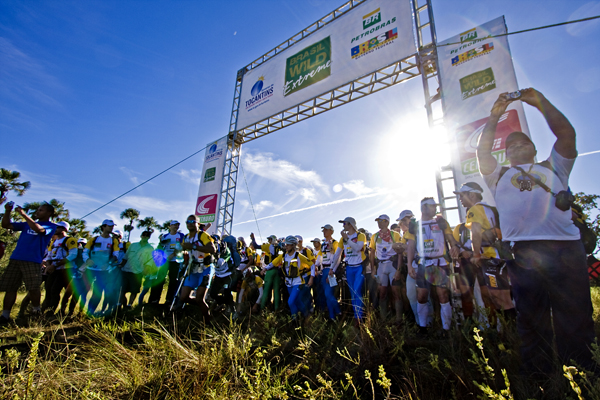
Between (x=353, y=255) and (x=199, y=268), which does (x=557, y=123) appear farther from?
(x=199, y=268)

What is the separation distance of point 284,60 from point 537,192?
41.0 feet

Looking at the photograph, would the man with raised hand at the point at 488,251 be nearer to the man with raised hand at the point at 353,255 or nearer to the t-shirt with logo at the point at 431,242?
the t-shirt with logo at the point at 431,242

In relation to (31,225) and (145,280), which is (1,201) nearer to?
(31,225)

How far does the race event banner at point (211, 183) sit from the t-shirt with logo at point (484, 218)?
11066mm

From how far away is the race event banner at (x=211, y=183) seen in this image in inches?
514

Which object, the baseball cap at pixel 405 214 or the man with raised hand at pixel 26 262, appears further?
the baseball cap at pixel 405 214

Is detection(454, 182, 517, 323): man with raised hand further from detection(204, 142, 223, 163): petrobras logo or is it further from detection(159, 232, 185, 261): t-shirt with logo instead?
detection(204, 142, 223, 163): petrobras logo

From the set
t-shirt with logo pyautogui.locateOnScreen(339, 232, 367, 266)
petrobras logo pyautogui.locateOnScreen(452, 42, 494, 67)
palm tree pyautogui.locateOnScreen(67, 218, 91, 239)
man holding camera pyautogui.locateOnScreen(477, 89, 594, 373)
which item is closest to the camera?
man holding camera pyautogui.locateOnScreen(477, 89, 594, 373)

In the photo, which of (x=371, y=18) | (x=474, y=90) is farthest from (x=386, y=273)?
(x=371, y=18)

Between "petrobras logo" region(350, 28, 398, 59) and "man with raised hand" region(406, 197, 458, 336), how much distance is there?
724cm

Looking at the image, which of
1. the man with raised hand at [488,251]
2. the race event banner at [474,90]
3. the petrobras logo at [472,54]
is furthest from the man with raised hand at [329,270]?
the petrobras logo at [472,54]

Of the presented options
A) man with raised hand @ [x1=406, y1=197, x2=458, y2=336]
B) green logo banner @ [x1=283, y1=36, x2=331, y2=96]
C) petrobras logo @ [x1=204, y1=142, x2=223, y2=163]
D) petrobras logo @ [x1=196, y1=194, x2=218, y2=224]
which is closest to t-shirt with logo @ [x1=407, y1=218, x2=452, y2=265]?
man with raised hand @ [x1=406, y1=197, x2=458, y2=336]

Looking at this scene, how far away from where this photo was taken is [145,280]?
6270mm

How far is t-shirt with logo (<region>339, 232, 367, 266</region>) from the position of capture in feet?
16.3
